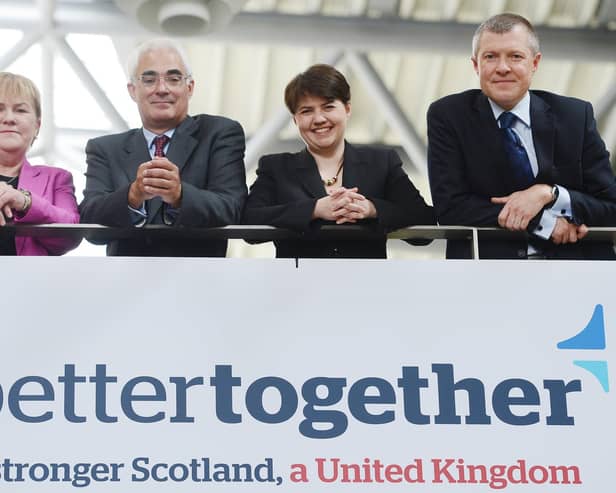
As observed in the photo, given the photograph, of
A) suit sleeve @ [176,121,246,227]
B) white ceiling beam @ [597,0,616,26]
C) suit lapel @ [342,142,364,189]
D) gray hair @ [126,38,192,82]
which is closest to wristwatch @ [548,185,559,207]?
suit lapel @ [342,142,364,189]

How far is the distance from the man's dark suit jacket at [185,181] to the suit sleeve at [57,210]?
0.21 feet

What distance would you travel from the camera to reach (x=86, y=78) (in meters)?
9.93

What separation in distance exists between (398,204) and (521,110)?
0.62 metres

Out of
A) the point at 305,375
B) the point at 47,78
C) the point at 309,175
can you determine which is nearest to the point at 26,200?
the point at 309,175

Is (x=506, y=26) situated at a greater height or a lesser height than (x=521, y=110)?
greater

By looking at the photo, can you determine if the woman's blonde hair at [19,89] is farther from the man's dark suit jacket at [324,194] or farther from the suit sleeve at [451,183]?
the suit sleeve at [451,183]

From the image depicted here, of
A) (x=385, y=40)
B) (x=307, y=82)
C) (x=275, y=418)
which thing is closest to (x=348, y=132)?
(x=385, y=40)

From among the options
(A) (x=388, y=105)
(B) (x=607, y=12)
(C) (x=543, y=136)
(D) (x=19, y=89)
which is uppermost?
(B) (x=607, y=12)

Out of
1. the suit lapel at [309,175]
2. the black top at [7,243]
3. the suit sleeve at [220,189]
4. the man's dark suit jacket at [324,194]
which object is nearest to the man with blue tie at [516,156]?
the man's dark suit jacket at [324,194]

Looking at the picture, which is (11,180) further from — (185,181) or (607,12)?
(607,12)

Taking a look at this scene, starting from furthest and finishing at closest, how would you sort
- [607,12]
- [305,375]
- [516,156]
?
1. [607,12]
2. [516,156]
3. [305,375]

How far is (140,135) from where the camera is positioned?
5.13m

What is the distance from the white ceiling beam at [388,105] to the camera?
10125mm

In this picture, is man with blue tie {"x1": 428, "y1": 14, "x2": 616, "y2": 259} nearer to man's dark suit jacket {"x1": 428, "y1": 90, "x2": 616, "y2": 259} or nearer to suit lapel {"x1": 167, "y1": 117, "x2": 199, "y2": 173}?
man's dark suit jacket {"x1": 428, "y1": 90, "x2": 616, "y2": 259}
